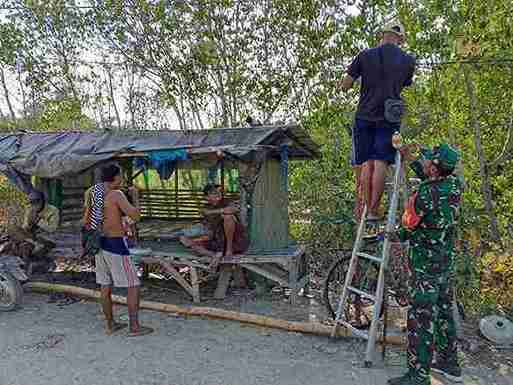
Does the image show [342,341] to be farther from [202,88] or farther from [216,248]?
[202,88]

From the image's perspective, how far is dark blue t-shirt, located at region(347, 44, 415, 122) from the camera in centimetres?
461

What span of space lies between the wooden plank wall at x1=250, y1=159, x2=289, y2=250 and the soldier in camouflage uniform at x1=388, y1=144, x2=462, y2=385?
3.47m

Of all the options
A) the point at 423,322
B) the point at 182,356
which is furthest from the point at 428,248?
the point at 182,356

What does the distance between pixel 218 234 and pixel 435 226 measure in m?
3.60

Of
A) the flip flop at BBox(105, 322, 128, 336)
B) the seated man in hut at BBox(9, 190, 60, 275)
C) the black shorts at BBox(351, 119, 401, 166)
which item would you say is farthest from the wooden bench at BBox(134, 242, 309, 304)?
the black shorts at BBox(351, 119, 401, 166)

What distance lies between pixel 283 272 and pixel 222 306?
38.6 inches

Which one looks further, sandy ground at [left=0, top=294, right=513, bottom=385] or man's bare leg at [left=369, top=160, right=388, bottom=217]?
man's bare leg at [left=369, top=160, right=388, bottom=217]

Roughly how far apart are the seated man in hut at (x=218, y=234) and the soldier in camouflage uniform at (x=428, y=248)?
10.4 ft

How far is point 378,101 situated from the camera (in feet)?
15.2

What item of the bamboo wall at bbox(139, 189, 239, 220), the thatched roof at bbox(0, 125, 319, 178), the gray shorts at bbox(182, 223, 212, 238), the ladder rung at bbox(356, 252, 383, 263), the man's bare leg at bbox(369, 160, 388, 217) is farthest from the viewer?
the bamboo wall at bbox(139, 189, 239, 220)

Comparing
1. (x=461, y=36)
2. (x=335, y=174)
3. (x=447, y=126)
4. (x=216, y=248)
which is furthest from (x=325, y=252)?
(x=461, y=36)

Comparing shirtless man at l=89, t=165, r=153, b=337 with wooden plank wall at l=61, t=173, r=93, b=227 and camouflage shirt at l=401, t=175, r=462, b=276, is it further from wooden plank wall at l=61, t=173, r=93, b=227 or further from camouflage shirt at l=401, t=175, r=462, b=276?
wooden plank wall at l=61, t=173, r=93, b=227

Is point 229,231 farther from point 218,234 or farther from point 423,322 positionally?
point 423,322

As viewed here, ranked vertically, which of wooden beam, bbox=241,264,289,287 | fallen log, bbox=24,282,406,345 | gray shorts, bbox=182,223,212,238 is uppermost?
gray shorts, bbox=182,223,212,238
